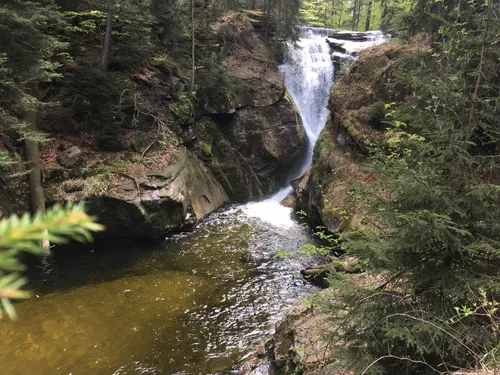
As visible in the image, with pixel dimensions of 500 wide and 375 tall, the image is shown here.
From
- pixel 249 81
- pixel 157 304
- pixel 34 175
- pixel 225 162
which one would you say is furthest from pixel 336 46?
pixel 157 304

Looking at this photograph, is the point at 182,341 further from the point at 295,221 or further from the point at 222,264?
the point at 295,221

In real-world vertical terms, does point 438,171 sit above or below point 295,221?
above

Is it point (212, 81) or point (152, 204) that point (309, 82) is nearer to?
point (212, 81)

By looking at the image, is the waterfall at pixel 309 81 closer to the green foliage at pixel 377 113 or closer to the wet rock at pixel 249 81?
the wet rock at pixel 249 81

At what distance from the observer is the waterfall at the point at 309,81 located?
72.7ft

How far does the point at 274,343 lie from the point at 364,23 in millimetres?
39917

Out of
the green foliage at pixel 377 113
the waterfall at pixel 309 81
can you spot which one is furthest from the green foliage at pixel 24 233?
the waterfall at pixel 309 81

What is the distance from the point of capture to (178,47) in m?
16.6

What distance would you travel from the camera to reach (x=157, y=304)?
8109 millimetres

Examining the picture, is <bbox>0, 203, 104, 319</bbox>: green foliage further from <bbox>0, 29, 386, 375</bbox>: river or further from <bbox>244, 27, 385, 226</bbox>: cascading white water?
<bbox>244, 27, 385, 226</bbox>: cascading white water

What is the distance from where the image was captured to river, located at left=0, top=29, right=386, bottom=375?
20.7ft

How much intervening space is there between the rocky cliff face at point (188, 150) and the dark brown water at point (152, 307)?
1.57m

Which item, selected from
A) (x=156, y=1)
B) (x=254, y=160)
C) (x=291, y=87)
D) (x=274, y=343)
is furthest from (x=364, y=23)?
(x=274, y=343)

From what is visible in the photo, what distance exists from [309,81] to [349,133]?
12.0 m
